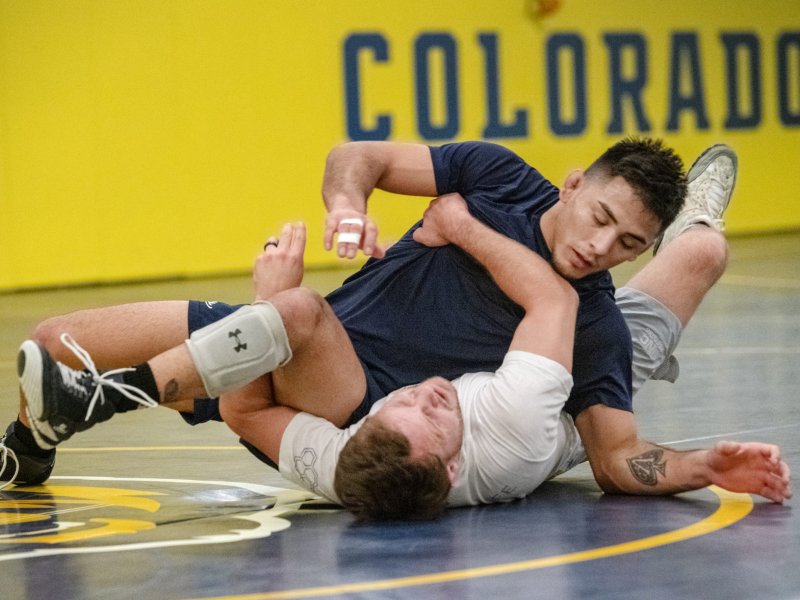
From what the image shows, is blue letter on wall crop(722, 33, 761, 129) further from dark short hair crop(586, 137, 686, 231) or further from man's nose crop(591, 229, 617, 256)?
man's nose crop(591, 229, 617, 256)

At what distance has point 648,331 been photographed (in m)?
4.59

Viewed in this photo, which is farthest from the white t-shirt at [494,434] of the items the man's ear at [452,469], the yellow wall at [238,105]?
the yellow wall at [238,105]

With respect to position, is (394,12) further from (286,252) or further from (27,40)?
(286,252)

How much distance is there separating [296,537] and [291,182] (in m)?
8.00

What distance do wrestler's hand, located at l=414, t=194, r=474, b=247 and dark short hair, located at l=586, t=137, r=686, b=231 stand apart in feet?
1.16

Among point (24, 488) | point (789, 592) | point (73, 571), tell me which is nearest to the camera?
point (789, 592)

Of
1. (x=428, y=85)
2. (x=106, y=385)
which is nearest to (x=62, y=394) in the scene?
(x=106, y=385)

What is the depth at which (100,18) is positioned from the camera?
10.7 metres

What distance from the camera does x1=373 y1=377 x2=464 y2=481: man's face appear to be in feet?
11.8

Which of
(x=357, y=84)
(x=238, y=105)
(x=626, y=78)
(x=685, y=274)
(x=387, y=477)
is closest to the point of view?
(x=387, y=477)

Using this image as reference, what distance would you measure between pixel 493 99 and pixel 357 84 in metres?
1.18

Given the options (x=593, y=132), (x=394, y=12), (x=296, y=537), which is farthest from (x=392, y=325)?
(x=593, y=132)

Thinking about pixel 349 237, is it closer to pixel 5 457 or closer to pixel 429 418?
pixel 429 418

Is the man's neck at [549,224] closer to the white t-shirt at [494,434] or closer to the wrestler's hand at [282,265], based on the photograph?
the white t-shirt at [494,434]
